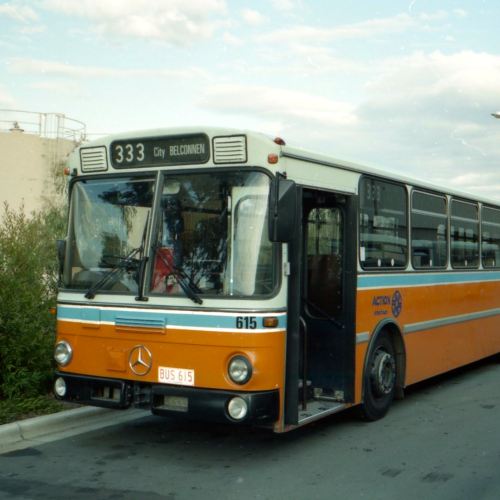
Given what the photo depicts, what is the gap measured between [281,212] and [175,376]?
1639 mm

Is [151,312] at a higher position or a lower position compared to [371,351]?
higher

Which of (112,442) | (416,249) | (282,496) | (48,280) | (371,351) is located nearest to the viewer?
(282,496)

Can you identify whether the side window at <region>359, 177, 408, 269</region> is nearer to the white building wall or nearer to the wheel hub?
the wheel hub

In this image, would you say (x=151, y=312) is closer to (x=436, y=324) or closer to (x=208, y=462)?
(x=208, y=462)

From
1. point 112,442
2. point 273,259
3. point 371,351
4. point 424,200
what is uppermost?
point 424,200

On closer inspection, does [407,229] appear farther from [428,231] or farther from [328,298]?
[328,298]

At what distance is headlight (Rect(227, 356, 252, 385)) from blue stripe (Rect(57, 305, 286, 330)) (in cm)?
27

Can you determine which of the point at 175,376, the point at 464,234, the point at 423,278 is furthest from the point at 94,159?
the point at 464,234

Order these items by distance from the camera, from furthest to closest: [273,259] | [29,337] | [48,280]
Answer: [48,280] → [29,337] → [273,259]

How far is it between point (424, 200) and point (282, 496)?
4802 mm

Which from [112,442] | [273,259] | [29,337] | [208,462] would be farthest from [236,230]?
[29,337]

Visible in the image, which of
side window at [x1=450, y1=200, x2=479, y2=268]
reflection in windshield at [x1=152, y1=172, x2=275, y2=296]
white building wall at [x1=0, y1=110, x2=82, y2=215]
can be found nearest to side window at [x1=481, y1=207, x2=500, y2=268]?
side window at [x1=450, y1=200, x2=479, y2=268]

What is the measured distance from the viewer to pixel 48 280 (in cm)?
952

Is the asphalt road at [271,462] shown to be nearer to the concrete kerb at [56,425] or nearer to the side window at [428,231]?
the concrete kerb at [56,425]
